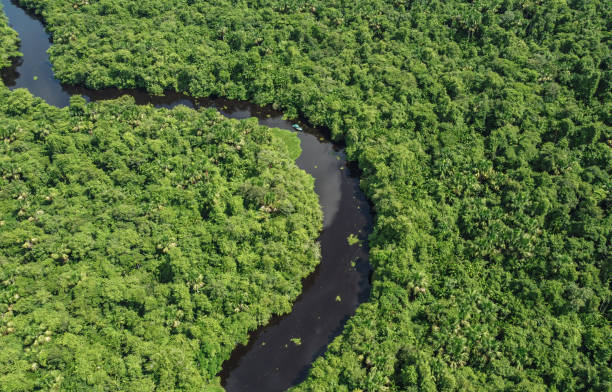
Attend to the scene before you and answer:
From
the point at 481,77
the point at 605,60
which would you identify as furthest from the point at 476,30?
the point at 605,60

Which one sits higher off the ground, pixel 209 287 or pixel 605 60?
pixel 605 60

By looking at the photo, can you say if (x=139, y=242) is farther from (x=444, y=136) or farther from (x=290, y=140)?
(x=444, y=136)

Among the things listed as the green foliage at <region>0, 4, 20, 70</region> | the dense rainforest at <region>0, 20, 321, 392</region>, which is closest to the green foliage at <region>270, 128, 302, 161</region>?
the dense rainforest at <region>0, 20, 321, 392</region>

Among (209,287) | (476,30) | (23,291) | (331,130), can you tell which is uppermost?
(476,30)

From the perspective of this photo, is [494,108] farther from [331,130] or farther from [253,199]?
[253,199]

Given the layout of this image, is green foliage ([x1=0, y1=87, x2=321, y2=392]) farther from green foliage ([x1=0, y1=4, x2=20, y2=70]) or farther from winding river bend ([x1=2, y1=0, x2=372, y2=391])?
green foliage ([x1=0, y1=4, x2=20, y2=70])

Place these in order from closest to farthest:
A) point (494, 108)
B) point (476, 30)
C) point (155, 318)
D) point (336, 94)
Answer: point (155, 318)
point (494, 108)
point (336, 94)
point (476, 30)
